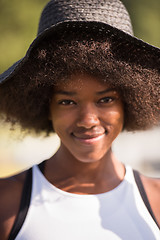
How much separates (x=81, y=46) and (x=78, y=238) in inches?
37.3

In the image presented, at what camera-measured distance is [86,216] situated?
5.48ft

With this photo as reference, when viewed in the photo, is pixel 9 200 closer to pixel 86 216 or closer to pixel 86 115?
pixel 86 216

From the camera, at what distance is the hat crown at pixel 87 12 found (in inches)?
60.2

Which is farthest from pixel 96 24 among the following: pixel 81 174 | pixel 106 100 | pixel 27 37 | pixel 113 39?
pixel 27 37

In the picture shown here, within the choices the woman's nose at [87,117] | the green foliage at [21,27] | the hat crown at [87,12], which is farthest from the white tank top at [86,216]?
the green foliage at [21,27]

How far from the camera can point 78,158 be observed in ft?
5.62

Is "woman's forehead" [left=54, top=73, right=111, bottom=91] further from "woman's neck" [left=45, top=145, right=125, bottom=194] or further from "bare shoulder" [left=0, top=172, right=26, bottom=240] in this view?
"bare shoulder" [left=0, top=172, right=26, bottom=240]

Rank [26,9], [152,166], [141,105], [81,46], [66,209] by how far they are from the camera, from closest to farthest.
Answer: [81,46] → [66,209] → [141,105] → [26,9] → [152,166]

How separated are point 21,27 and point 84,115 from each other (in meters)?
5.90

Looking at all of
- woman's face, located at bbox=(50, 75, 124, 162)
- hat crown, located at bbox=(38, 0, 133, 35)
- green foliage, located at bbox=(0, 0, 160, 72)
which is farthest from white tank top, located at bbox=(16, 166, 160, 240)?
green foliage, located at bbox=(0, 0, 160, 72)

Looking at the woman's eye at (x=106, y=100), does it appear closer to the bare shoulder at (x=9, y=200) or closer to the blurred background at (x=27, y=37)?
the bare shoulder at (x=9, y=200)

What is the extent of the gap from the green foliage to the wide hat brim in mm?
5489

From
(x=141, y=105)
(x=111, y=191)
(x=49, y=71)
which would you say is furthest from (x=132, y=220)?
(x=49, y=71)

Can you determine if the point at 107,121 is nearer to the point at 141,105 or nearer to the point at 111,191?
the point at 141,105
